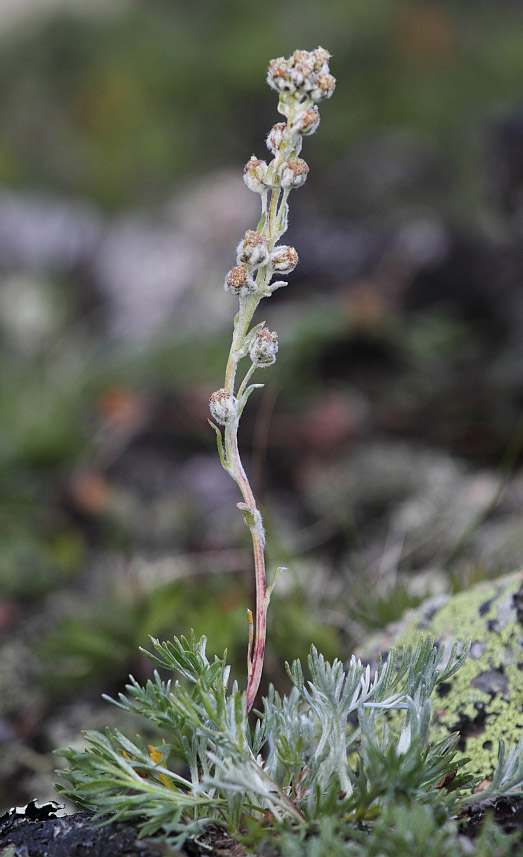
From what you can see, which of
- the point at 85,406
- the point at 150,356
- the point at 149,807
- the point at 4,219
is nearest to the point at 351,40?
the point at 4,219

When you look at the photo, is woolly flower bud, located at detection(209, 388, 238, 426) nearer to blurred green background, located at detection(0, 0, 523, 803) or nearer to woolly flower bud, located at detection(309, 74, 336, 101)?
woolly flower bud, located at detection(309, 74, 336, 101)

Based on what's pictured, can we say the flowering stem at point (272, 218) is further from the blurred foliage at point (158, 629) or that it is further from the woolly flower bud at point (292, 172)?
the blurred foliage at point (158, 629)

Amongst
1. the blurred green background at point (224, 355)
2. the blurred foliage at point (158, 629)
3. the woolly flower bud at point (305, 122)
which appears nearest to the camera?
the woolly flower bud at point (305, 122)

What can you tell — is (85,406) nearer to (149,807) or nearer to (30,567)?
(30,567)

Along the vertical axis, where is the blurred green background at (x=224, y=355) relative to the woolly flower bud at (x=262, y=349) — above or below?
above

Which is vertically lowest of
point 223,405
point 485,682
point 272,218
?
point 485,682

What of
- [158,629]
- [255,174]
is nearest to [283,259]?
[255,174]

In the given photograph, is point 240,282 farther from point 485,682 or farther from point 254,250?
point 485,682

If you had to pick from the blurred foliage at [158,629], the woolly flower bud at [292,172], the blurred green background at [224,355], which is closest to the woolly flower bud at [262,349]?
the woolly flower bud at [292,172]
